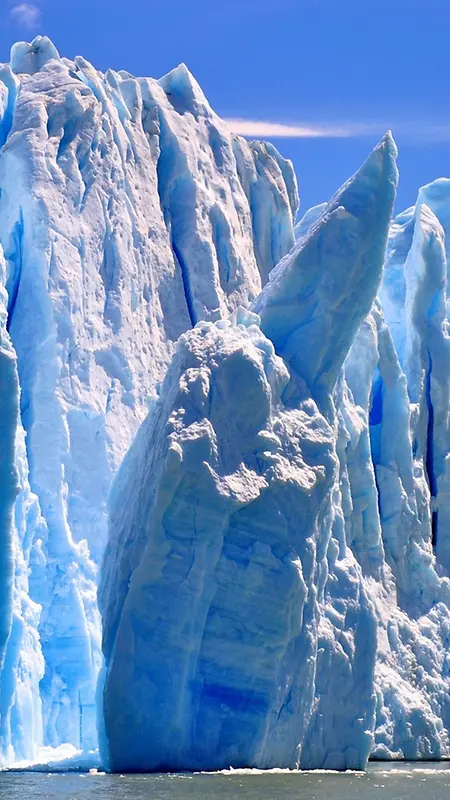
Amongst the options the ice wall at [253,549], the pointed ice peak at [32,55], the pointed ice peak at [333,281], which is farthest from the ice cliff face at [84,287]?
the pointed ice peak at [333,281]

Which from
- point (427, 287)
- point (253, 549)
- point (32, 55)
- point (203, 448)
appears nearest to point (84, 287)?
point (32, 55)

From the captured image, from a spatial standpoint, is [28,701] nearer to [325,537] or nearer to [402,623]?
[325,537]

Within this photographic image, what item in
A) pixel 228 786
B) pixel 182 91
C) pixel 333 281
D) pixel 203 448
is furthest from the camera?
pixel 182 91

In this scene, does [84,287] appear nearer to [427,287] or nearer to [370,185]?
[370,185]

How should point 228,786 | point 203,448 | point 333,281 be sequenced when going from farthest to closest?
point 333,281 → point 203,448 → point 228,786

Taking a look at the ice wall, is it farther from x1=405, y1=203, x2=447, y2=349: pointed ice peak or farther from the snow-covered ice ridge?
x1=405, y1=203, x2=447, y2=349: pointed ice peak

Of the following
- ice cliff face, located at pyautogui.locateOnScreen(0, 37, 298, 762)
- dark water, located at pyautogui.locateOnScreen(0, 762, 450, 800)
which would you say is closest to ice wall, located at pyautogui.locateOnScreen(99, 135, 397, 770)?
dark water, located at pyautogui.locateOnScreen(0, 762, 450, 800)

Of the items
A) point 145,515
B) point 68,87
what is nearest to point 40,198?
point 68,87
